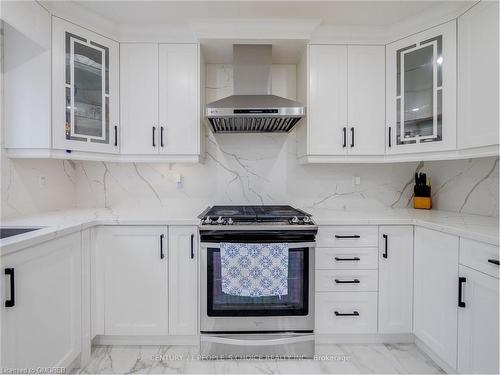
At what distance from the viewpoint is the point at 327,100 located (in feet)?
6.91

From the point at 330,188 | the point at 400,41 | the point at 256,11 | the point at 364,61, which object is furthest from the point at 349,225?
the point at 256,11

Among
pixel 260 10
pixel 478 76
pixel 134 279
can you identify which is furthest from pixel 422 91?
pixel 134 279

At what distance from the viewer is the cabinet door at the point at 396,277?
1859mm

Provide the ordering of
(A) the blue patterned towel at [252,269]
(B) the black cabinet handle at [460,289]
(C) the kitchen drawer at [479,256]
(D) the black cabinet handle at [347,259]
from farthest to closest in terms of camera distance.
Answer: (D) the black cabinet handle at [347,259] < (A) the blue patterned towel at [252,269] < (B) the black cabinet handle at [460,289] < (C) the kitchen drawer at [479,256]

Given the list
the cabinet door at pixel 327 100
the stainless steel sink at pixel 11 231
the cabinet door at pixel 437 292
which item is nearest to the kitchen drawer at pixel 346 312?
the cabinet door at pixel 437 292

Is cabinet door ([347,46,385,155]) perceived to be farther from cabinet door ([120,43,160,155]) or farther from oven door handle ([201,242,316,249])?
cabinet door ([120,43,160,155])

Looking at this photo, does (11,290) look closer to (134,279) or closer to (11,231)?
(11,231)

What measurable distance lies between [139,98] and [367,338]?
2547 millimetres

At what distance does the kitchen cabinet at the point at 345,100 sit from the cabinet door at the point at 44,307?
1829mm

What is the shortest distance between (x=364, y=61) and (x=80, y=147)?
2294 millimetres

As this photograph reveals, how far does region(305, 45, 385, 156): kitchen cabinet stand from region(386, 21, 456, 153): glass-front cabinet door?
0.30 ft

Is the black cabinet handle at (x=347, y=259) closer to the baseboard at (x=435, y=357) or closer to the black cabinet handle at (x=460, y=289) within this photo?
the black cabinet handle at (x=460, y=289)

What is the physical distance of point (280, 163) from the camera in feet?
8.15

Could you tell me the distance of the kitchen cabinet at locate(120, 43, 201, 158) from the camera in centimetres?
207
